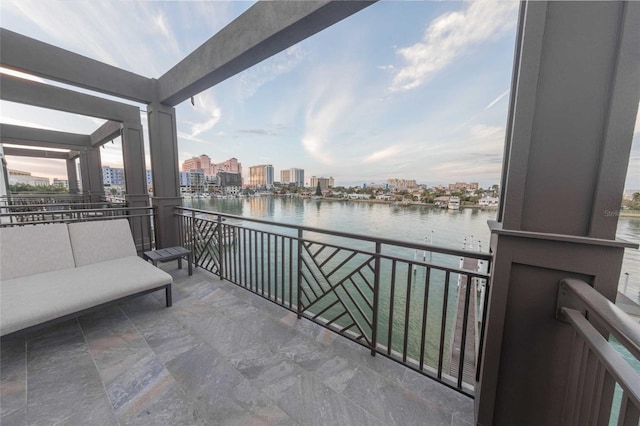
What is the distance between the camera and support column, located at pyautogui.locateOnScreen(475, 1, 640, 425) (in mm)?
908

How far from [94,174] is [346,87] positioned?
9747 mm

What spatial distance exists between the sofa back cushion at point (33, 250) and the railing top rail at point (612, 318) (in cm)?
407

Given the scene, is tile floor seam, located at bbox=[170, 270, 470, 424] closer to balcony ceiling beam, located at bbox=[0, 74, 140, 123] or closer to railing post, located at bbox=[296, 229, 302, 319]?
railing post, located at bbox=[296, 229, 302, 319]

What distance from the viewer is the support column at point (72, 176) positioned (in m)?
10.8

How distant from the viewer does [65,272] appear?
7.64 ft

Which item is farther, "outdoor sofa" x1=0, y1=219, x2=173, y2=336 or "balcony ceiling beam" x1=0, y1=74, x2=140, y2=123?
"balcony ceiling beam" x1=0, y1=74, x2=140, y2=123

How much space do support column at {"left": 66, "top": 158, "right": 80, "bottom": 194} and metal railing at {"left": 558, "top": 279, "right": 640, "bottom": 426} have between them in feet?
53.1

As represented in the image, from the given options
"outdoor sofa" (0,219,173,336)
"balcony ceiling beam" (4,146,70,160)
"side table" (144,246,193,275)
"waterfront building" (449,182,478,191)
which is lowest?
"side table" (144,246,193,275)

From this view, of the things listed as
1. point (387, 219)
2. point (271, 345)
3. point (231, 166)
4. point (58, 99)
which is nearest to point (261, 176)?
point (231, 166)

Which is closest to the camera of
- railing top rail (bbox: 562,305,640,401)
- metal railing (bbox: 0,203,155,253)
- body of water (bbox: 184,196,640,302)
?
railing top rail (bbox: 562,305,640,401)

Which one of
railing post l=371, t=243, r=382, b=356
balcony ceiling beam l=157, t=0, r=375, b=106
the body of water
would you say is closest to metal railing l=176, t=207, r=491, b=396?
railing post l=371, t=243, r=382, b=356

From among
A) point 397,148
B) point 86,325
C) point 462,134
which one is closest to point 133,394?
point 86,325

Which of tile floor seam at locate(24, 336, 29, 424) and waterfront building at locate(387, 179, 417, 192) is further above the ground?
waterfront building at locate(387, 179, 417, 192)

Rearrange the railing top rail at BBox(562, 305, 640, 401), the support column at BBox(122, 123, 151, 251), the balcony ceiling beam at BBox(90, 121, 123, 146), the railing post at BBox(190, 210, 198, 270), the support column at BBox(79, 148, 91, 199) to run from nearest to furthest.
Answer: the railing top rail at BBox(562, 305, 640, 401), the railing post at BBox(190, 210, 198, 270), the support column at BBox(122, 123, 151, 251), the balcony ceiling beam at BBox(90, 121, 123, 146), the support column at BBox(79, 148, 91, 199)
